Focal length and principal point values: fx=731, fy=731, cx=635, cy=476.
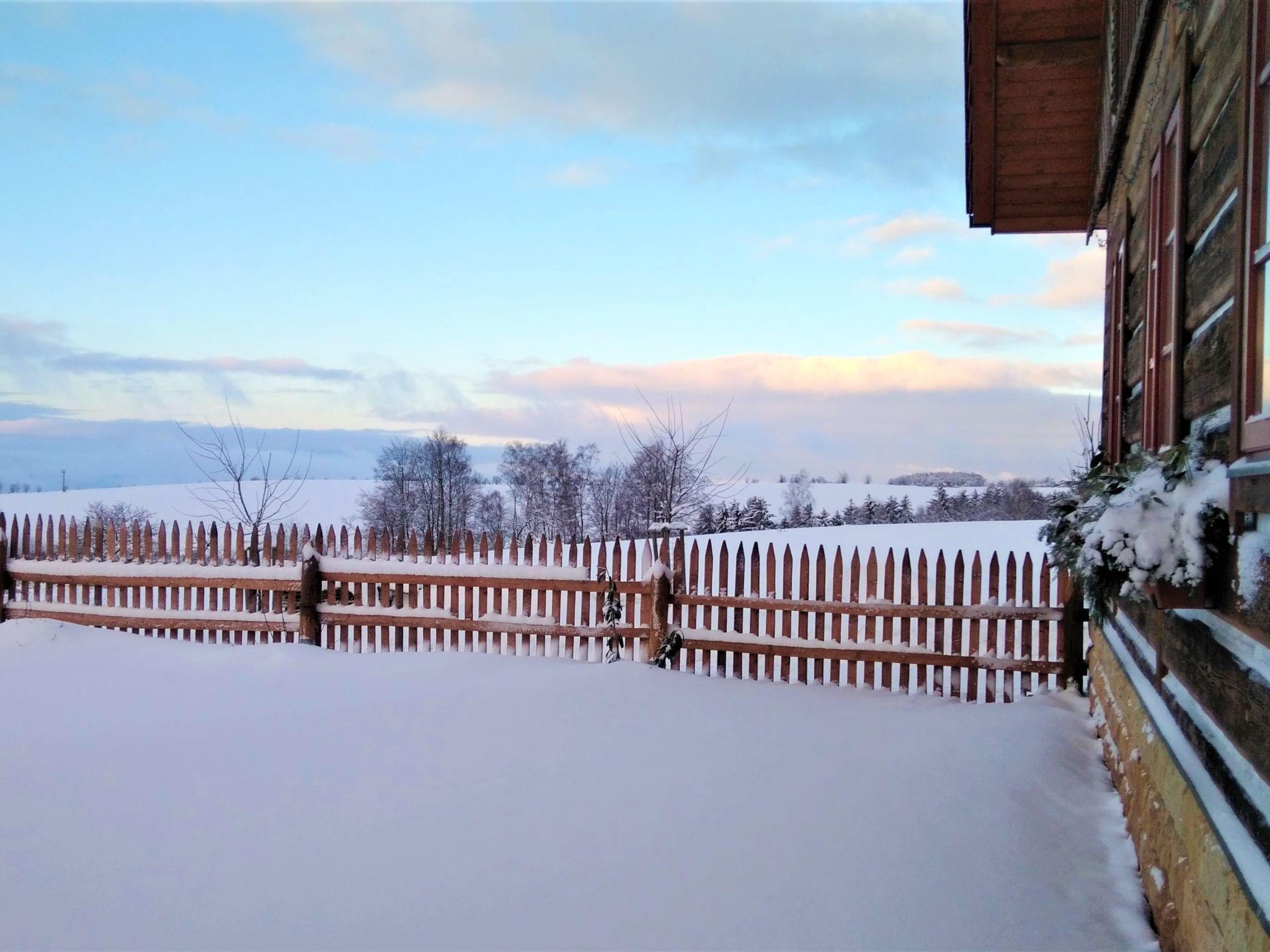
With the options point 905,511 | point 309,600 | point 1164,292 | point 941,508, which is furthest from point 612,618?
point 941,508

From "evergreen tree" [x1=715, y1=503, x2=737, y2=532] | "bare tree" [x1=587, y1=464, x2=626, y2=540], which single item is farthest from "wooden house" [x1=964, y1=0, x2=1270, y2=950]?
"bare tree" [x1=587, y1=464, x2=626, y2=540]

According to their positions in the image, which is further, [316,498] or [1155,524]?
[316,498]

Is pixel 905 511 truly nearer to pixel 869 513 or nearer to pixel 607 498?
pixel 869 513

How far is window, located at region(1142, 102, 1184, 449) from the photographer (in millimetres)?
2771

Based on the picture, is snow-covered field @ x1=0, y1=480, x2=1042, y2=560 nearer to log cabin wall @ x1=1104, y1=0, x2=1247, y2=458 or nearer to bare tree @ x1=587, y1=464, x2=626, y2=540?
log cabin wall @ x1=1104, y1=0, x2=1247, y2=458

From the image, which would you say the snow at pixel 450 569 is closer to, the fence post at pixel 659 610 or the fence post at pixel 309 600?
the fence post at pixel 309 600

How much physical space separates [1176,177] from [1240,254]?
1253mm

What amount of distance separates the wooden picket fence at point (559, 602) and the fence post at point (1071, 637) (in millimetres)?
13

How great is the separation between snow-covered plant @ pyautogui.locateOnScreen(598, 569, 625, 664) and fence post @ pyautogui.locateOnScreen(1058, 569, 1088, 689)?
3778 millimetres

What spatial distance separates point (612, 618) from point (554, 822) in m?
3.56

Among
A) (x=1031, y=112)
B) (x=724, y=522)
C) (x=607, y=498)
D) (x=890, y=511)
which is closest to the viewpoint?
(x=1031, y=112)

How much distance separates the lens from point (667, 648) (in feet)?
22.3

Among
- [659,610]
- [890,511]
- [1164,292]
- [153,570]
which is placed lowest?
[890,511]

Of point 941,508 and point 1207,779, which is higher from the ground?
point 1207,779
